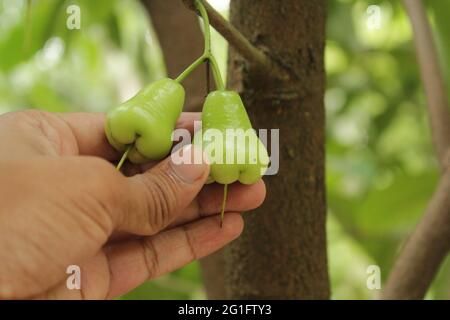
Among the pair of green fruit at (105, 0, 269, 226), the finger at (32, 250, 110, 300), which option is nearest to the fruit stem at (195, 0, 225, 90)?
the pair of green fruit at (105, 0, 269, 226)

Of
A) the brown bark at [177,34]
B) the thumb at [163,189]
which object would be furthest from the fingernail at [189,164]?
the brown bark at [177,34]

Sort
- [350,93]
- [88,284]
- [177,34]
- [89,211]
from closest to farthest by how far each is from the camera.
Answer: [89,211]
[88,284]
[177,34]
[350,93]

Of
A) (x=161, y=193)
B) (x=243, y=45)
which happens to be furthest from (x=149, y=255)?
(x=243, y=45)

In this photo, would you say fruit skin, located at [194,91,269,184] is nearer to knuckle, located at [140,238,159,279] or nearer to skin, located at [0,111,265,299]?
skin, located at [0,111,265,299]

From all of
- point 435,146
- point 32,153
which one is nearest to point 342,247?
point 435,146

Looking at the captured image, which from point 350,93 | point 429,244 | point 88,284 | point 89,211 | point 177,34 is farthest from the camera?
point 350,93

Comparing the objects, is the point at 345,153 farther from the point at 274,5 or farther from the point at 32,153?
the point at 32,153

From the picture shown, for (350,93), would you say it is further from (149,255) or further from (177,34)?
(149,255)
